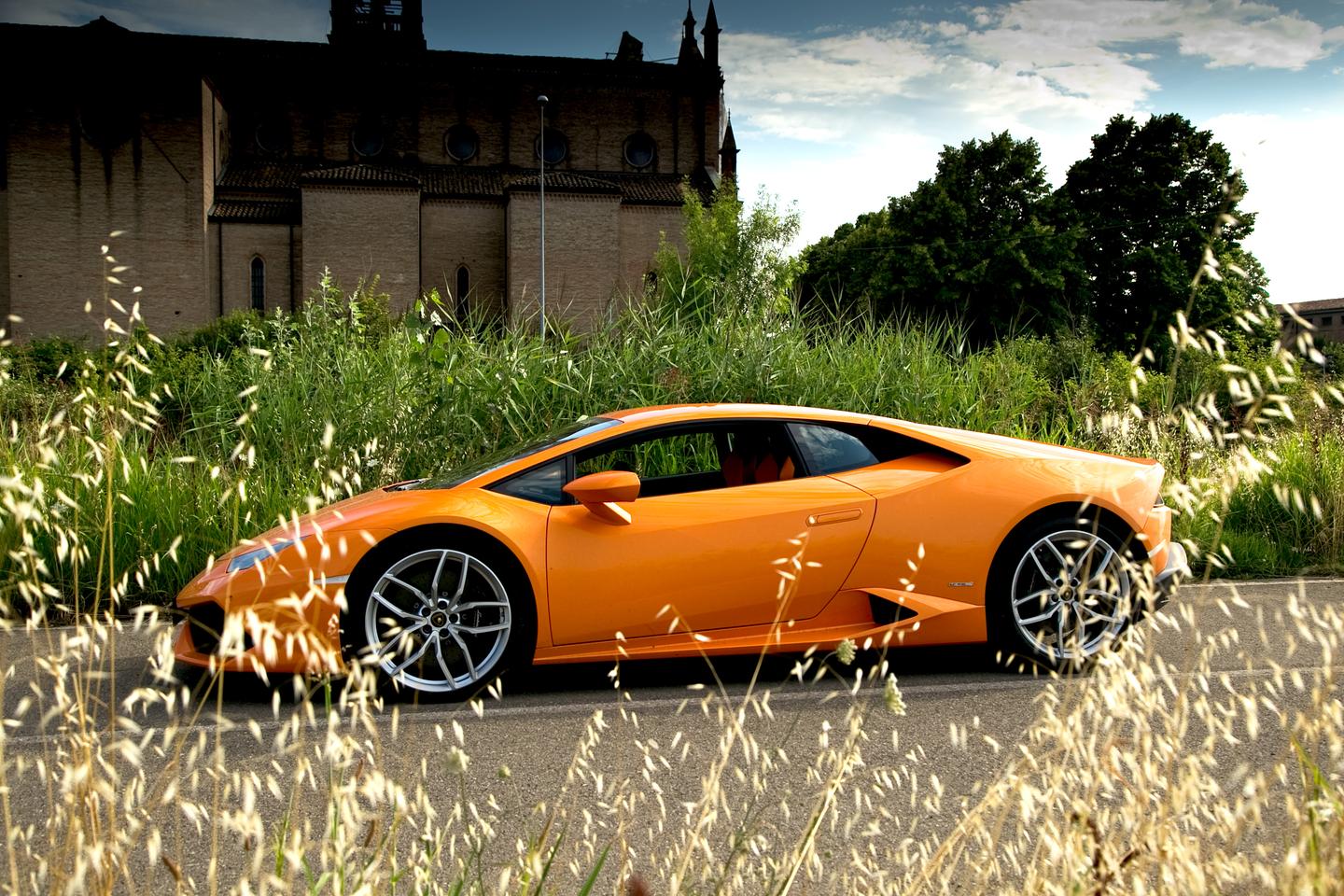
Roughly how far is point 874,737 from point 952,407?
5933mm

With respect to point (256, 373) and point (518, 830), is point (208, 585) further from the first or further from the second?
point (256, 373)

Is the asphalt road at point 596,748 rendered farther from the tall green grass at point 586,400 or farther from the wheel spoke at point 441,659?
the tall green grass at point 586,400

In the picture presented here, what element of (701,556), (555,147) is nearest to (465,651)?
(701,556)

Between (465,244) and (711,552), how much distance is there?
158 ft

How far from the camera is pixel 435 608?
4551 mm

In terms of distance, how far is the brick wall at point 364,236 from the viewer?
4700 cm

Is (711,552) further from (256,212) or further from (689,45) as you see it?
(689,45)

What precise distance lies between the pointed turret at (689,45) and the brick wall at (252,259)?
24.7 meters

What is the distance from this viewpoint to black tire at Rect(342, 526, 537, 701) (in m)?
4.53

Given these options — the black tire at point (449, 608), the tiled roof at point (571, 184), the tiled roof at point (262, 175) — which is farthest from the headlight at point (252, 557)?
the tiled roof at point (262, 175)

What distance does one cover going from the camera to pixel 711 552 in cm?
471

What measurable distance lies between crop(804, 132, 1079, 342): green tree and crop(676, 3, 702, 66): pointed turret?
22.1m

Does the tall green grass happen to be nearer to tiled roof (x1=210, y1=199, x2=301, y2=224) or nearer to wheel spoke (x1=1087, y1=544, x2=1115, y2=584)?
wheel spoke (x1=1087, y1=544, x2=1115, y2=584)

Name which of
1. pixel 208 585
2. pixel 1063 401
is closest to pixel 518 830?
pixel 208 585
